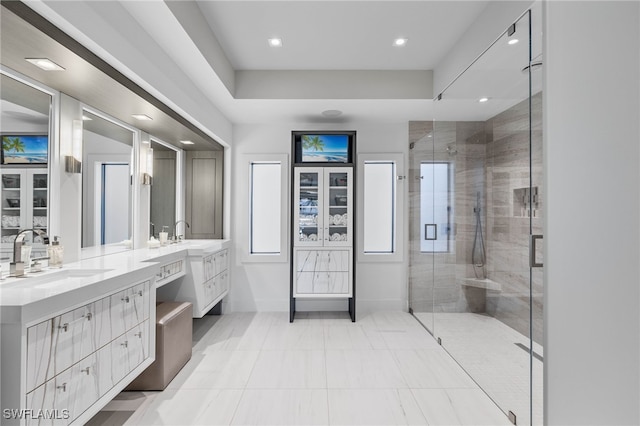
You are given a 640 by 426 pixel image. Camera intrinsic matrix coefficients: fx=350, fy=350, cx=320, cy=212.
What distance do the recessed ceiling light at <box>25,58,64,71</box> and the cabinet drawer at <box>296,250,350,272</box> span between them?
287 cm

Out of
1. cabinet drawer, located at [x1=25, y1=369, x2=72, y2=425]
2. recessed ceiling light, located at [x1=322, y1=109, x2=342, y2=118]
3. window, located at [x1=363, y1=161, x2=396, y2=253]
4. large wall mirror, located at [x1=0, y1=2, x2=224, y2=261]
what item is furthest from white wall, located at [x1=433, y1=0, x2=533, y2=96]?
cabinet drawer, located at [x1=25, y1=369, x2=72, y2=425]

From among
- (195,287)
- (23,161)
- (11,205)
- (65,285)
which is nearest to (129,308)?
(65,285)

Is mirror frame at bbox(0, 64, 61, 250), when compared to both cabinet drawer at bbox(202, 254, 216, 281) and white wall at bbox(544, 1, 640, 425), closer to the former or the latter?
cabinet drawer at bbox(202, 254, 216, 281)

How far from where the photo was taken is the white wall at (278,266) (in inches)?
181

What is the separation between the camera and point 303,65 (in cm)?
361

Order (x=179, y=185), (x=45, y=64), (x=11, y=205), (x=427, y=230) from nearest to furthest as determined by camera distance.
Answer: (x=45, y=64)
(x=11, y=205)
(x=427, y=230)
(x=179, y=185)

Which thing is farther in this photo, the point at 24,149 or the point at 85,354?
the point at 24,149

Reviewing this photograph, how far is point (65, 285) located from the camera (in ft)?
5.43

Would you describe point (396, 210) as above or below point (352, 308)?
above

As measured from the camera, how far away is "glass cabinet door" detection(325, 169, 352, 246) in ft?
13.7

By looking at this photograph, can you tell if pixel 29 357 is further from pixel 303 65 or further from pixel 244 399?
pixel 303 65

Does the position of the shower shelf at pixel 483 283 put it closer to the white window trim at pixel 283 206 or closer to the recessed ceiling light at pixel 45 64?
the white window trim at pixel 283 206

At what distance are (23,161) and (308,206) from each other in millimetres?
2669

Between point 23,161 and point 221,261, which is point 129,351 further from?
point 221,261
